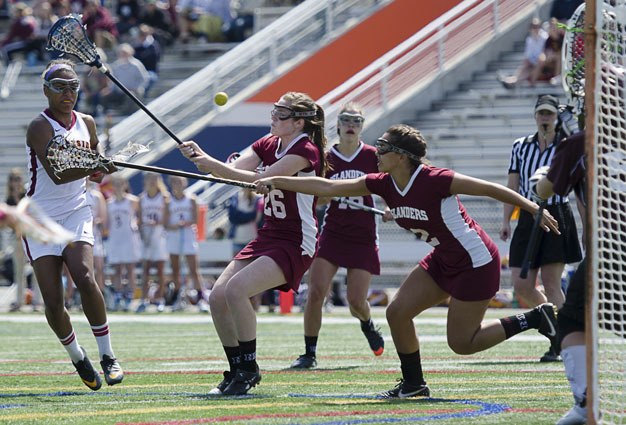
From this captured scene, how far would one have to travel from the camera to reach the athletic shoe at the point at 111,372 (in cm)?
833

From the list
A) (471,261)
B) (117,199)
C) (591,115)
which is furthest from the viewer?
(117,199)

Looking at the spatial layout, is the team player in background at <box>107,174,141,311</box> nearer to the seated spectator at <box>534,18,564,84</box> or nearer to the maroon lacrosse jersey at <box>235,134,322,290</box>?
the seated spectator at <box>534,18,564,84</box>

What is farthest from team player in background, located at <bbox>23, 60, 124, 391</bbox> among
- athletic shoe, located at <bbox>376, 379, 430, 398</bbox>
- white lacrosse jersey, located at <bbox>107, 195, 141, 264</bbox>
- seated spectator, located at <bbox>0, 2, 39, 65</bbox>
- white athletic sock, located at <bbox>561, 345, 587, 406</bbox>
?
seated spectator, located at <bbox>0, 2, 39, 65</bbox>

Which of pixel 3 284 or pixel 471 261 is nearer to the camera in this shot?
pixel 471 261

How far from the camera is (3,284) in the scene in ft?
70.2

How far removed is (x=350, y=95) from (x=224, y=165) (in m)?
13.4

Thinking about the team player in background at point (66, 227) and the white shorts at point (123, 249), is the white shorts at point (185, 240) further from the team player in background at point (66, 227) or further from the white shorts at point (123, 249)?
the team player in background at point (66, 227)

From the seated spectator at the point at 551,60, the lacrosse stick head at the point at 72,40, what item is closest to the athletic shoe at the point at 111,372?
the lacrosse stick head at the point at 72,40

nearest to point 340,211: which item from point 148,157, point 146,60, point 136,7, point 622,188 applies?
point 622,188

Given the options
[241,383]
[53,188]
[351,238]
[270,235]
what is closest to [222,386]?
[241,383]

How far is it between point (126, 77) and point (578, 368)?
18.4 m

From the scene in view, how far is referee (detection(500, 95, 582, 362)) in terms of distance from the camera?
404 inches

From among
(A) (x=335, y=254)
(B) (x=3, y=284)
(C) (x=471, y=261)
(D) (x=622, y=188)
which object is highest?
(D) (x=622, y=188)

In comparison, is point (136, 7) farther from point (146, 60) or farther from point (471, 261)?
point (471, 261)
